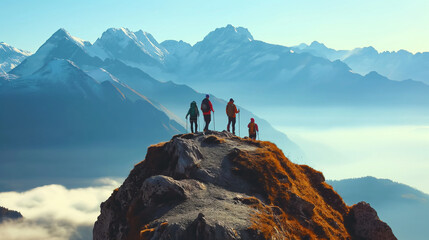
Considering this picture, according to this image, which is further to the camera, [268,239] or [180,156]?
[180,156]

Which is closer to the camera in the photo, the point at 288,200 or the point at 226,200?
the point at 226,200

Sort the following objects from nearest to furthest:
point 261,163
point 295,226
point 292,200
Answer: point 295,226 → point 292,200 → point 261,163

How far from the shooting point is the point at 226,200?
119 ft

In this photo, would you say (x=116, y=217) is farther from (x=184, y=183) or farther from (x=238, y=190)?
(x=238, y=190)

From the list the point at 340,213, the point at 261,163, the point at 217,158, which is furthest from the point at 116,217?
the point at 340,213

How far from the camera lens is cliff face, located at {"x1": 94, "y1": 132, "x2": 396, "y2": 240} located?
31547 millimetres

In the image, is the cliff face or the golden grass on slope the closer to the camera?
the cliff face

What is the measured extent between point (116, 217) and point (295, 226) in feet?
60.1

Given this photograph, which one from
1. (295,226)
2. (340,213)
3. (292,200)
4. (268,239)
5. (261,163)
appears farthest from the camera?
(340,213)

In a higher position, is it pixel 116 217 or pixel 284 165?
pixel 284 165

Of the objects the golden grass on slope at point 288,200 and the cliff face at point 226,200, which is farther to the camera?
the golden grass on slope at point 288,200

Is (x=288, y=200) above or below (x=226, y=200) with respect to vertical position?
above

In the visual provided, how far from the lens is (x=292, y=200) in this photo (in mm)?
40219

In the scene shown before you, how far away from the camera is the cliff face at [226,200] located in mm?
31547
